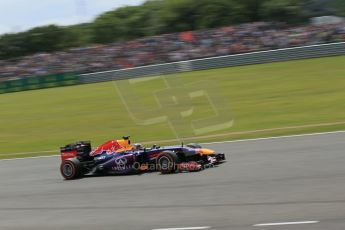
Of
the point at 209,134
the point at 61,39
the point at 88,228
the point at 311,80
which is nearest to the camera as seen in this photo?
the point at 88,228

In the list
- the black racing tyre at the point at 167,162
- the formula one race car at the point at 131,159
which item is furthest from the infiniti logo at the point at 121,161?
the black racing tyre at the point at 167,162

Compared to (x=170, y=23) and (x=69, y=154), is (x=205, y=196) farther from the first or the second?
(x=170, y=23)

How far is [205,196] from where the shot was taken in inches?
310

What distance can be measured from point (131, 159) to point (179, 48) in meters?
29.2

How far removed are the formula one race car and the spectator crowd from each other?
80.1ft

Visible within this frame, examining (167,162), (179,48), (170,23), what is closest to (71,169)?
(167,162)

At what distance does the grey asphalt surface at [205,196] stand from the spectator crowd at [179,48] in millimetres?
23729

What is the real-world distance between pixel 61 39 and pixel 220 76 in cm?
4081

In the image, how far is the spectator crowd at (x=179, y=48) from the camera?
34938 millimetres

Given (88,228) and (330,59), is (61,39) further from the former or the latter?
(88,228)

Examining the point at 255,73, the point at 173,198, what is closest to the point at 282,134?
the point at 173,198

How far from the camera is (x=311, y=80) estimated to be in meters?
25.6

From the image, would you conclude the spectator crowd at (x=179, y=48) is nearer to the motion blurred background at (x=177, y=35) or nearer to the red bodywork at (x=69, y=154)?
the motion blurred background at (x=177, y=35)

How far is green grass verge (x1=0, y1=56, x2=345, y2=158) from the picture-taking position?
1739cm
